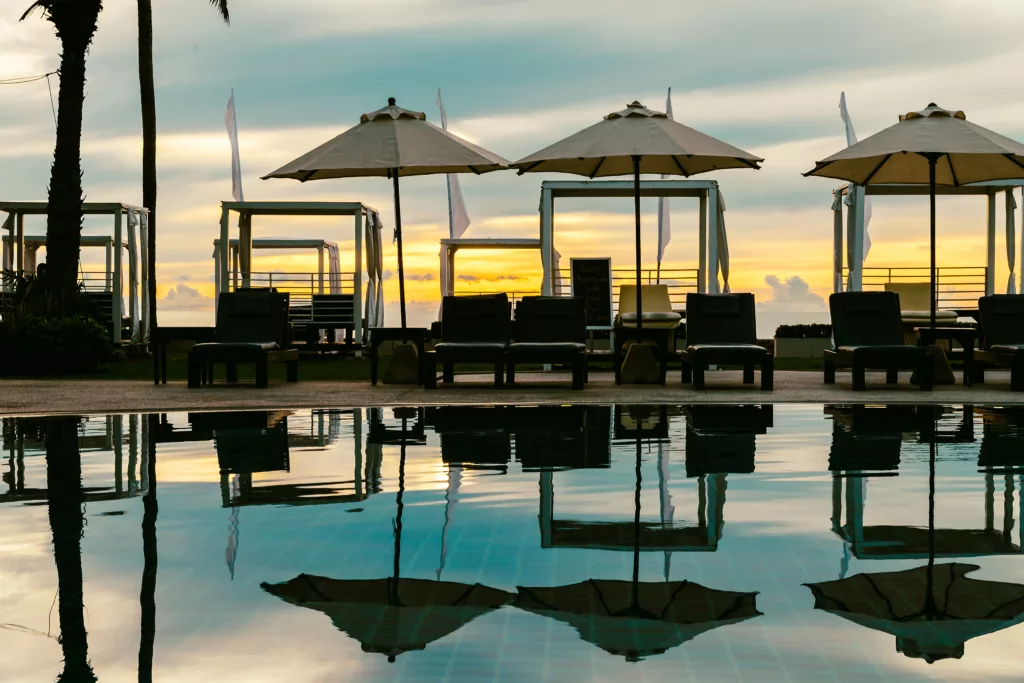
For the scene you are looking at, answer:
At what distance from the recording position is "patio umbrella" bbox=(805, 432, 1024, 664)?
3424 mm

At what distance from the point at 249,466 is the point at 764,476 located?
280 centimetres

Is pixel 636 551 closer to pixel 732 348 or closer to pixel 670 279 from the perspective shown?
pixel 732 348

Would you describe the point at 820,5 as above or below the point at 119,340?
above

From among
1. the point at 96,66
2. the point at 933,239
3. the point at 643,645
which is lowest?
the point at 643,645

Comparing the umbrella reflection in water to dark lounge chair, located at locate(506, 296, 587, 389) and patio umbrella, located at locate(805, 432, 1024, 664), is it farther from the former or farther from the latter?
dark lounge chair, located at locate(506, 296, 587, 389)

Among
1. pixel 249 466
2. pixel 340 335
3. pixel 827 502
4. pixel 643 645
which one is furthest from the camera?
pixel 340 335

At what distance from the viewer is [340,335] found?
25844 mm

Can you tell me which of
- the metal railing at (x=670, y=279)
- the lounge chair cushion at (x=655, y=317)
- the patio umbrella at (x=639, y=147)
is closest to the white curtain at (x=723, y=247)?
the lounge chair cushion at (x=655, y=317)

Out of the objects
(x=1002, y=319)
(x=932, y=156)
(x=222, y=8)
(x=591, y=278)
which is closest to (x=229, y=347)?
(x=591, y=278)

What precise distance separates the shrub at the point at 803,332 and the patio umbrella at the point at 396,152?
31.0ft

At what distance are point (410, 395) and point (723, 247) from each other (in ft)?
21.8

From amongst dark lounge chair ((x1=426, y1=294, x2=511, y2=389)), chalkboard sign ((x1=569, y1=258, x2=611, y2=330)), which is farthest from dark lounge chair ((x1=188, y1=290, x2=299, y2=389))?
chalkboard sign ((x1=569, y1=258, x2=611, y2=330))

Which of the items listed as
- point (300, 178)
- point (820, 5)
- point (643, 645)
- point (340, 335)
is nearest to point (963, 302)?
point (820, 5)

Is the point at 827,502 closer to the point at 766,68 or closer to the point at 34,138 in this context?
the point at 766,68
